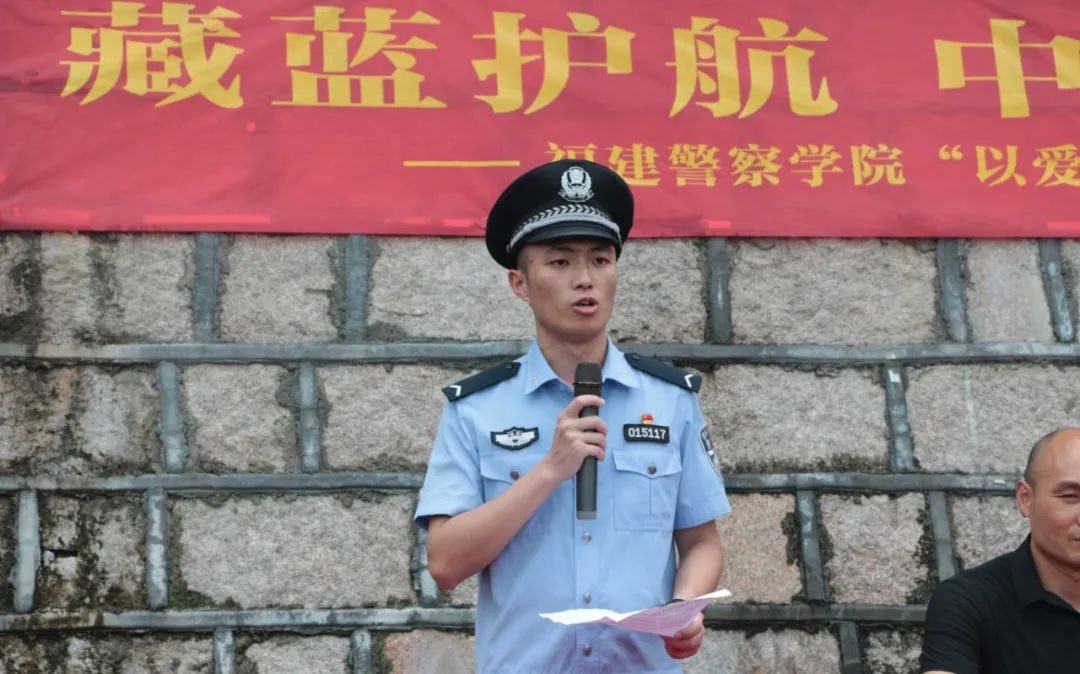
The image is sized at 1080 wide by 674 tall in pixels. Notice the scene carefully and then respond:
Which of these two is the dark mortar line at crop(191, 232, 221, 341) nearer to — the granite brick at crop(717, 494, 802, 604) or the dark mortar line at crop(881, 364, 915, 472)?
the granite brick at crop(717, 494, 802, 604)

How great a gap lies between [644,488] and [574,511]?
15cm

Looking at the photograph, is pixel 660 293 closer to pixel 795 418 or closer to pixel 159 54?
pixel 795 418

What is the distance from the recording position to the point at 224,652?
13.5 feet

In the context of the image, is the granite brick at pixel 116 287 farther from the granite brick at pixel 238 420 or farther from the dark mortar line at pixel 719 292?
the dark mortar line at pixel 719 292

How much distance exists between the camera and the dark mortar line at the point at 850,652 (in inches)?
168

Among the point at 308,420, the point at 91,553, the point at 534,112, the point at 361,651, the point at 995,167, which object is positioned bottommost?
the point at 361,651

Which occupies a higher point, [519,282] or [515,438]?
[519,282]

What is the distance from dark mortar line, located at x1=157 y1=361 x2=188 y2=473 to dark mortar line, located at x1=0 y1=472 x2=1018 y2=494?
4 cm

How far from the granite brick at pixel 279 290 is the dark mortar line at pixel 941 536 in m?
1.85

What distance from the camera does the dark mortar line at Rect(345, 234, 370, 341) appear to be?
435 cm

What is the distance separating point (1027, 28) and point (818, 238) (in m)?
0.98

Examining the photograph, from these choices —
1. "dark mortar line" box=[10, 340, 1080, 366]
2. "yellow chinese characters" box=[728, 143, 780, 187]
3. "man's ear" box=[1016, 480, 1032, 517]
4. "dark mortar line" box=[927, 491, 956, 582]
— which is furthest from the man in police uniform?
"dark mortar line" box=[927, 491, 956, 582]

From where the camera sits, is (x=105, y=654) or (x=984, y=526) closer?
(x=105, y=654)

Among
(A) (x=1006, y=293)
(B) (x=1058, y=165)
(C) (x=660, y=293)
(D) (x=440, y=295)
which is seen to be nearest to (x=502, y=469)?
(D) (x=440, y=295)
